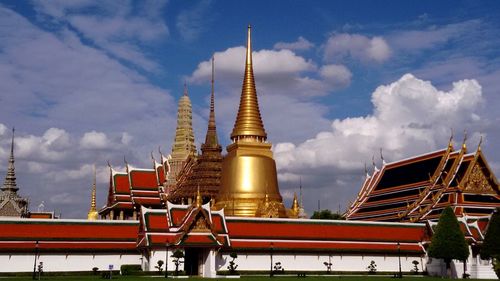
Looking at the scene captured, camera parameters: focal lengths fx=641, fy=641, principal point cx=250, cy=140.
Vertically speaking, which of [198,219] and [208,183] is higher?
[208,183]

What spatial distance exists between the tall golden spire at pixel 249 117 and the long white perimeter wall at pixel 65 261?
2017cm

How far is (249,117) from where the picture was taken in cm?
6372

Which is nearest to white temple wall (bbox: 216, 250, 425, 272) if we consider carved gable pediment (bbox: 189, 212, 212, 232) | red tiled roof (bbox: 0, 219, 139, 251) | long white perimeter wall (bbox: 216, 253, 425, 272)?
long white perimeter wall (bbox: 216, 253, 425, 272)

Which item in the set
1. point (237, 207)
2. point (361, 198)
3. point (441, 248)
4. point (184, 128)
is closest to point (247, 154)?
point (237, 207)

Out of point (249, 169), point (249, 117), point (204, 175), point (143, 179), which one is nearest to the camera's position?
point (249, 169)

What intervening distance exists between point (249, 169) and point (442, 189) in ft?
59.2

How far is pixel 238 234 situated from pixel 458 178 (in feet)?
66.0

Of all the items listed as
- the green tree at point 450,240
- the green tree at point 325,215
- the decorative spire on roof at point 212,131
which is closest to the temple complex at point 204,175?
the decorative spire on roof at point 212,131

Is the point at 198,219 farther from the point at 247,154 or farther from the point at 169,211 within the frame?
the point at 247,154

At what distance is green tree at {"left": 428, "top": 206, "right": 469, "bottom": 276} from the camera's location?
44188 millimetres

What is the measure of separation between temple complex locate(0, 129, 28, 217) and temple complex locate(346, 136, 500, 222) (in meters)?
50.6

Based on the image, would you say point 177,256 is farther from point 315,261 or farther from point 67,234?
point 315,261

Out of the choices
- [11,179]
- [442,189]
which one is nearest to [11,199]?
[11,179]

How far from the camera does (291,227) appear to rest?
4897 centimetres
